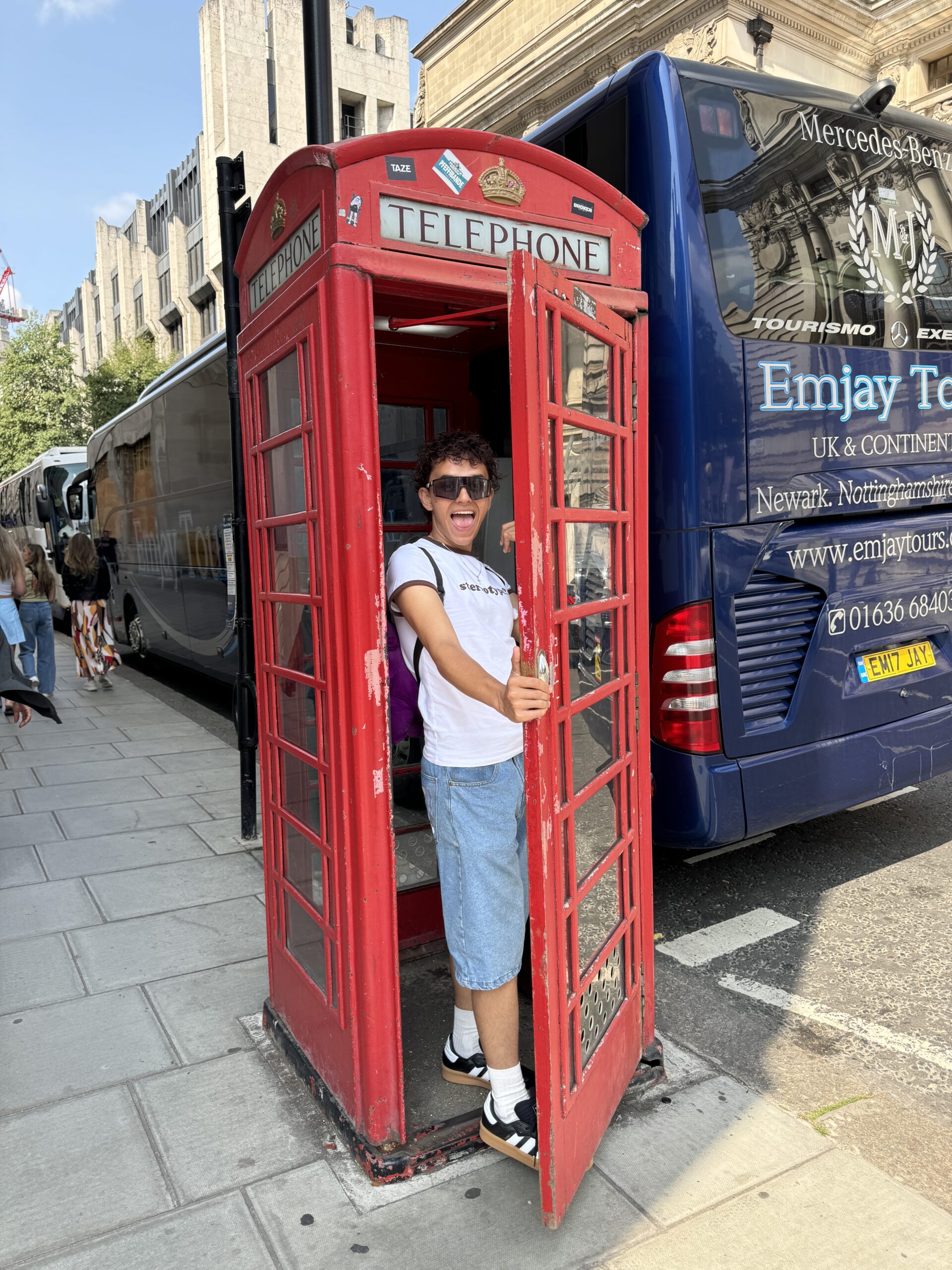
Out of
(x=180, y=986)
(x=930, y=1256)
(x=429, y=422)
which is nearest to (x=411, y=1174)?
(x=930, y=1256)

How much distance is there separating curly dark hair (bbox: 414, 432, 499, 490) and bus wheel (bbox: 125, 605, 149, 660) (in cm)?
1056

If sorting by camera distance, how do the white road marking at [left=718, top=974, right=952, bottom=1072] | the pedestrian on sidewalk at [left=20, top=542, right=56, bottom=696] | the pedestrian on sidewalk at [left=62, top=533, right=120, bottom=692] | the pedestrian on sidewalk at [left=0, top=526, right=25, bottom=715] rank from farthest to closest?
1. the pedestrian on sidewalk at [left=62, top=533, right=120, bottom=692]
2. the pedestrian on sidewalk at [left=20, top=542, right=56, bottom=696]
3. the pedestrian on sidewalk at [left=0, top=526, right=25, bottom=715]
4. the white road marking at [left=718, top=974, right=952, bottom=1072]

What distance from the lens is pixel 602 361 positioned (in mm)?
2441

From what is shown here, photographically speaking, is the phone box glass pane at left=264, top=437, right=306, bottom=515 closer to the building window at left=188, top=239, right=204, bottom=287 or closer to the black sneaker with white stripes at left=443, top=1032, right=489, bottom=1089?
the black sneaker with white stripes at left=443, top=1032, right=489, bottom=1089

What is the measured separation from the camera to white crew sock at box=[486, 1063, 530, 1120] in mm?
2412

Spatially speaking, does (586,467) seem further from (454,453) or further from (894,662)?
(894,662)

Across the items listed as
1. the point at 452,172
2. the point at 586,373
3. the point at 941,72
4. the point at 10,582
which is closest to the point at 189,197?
the point at 941,72

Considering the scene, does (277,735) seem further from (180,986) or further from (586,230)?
(586,230)

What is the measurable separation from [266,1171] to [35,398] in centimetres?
3868

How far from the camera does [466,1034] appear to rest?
2783mm

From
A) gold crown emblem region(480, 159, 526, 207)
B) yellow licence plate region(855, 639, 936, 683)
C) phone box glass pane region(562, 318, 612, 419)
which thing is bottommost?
yellow licence plate region(855, 639, 936, 683)

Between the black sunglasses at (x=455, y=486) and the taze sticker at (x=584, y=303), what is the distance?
1.61ft

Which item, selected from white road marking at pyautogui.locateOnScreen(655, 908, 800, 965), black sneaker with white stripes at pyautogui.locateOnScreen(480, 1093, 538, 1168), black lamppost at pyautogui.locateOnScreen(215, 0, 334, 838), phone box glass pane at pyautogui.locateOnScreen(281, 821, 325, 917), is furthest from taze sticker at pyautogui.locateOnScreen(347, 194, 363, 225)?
white road marking at pyautogui.locateOnScreen(655, 908, 800, 965)

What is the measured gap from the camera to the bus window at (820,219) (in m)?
3.61
